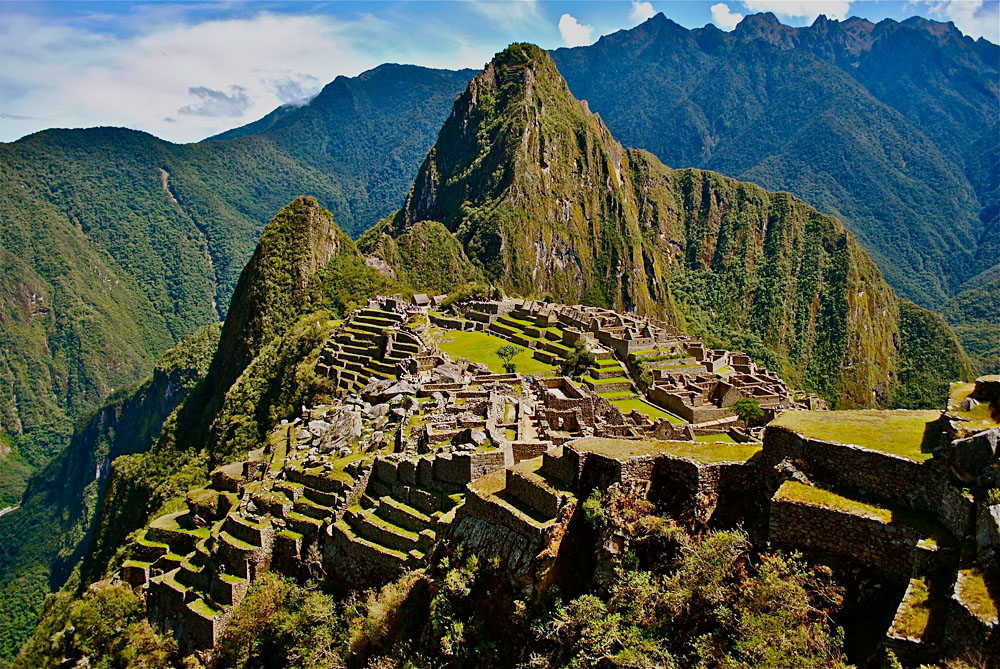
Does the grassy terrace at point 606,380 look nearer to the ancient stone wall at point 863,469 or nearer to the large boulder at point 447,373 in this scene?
the large boulder at point 447,373

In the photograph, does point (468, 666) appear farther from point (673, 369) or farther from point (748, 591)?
point (673, 369)

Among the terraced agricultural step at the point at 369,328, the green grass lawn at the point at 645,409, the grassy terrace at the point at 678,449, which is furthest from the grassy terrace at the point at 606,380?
the grassy terrace at the point at 678,449

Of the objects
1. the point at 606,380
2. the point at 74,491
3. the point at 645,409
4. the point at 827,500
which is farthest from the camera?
the point at 74,491

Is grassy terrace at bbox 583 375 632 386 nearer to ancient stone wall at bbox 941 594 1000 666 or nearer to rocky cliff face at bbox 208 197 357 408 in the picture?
ancient stone wall at bbox 941 594 1000 666

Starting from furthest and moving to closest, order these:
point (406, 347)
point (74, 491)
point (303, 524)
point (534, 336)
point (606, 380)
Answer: point (74, 491)
point (534, 336)
point (406, 347)
point (606, 380)
point (303, 524)

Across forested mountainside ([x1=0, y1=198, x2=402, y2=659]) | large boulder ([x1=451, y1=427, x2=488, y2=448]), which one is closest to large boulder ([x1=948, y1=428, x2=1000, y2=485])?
large boulder ([x1=451, y1=427, x2=488, y2=448])

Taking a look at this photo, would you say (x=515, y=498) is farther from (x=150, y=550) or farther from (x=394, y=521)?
→ (x=150, y=550)

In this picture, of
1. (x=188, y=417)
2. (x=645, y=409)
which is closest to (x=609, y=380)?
(x=645, y=409)
